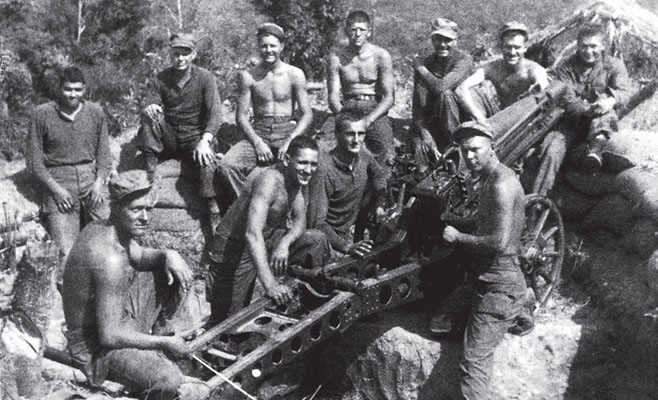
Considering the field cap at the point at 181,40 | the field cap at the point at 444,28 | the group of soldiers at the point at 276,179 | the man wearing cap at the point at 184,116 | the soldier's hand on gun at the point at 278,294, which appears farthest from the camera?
the field cap at the point at 444,28

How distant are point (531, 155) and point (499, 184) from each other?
7.04ft

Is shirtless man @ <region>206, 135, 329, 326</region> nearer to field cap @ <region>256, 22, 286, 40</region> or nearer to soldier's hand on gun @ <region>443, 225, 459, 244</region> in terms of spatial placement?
soldier's hand on gun @ <region>443, 225, 459, 244</region>

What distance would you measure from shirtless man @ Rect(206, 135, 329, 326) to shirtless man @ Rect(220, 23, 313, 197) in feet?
A: 4.63

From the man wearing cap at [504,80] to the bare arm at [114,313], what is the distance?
439cm

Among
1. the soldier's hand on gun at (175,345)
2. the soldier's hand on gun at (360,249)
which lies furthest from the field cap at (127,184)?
the soldier's hand on gun at (360,249)

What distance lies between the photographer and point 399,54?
1334 cm

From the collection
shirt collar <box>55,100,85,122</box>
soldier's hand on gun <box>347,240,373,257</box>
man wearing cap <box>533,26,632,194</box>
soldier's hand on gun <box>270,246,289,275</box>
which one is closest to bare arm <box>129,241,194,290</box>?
soldier's hand on gun <box>270,246,289,275</box>

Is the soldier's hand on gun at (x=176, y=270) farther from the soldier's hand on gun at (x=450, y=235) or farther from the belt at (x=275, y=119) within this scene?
the belt at (x=275, y=119)

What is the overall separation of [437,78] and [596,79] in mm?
1573

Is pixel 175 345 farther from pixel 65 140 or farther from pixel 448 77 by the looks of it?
pixel 448 77

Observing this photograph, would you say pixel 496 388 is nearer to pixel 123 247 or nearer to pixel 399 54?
pixel 123 247

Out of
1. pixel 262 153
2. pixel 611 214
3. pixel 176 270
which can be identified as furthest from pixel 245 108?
pixel 176 270

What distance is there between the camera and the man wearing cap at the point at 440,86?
974 centimetres

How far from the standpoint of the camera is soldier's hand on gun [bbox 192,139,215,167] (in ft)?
31.1
